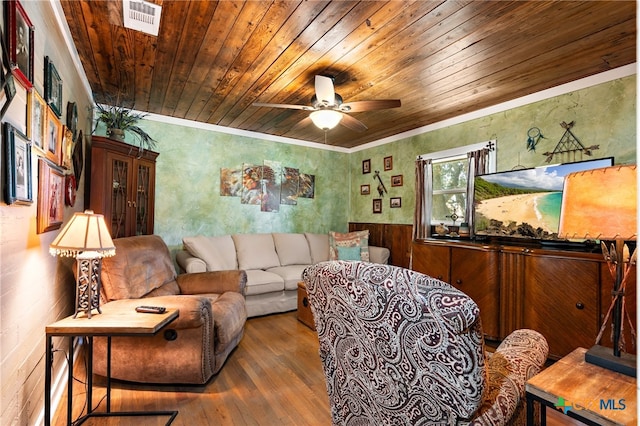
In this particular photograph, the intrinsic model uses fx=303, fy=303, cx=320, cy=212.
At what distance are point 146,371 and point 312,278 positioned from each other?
166 centimetres

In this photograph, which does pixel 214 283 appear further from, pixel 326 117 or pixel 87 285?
pixel 326 117

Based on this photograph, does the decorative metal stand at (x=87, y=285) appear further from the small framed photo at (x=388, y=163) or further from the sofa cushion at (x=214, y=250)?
the small framed photo at (x=388, y=163)

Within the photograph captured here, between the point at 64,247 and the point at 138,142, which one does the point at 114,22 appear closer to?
the point at 64,247

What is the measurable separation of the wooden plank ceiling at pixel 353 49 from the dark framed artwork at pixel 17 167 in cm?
116

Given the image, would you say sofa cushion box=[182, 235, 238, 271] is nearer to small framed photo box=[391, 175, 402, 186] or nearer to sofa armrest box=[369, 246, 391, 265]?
sofa armrest box=[369, 246, 391, 265]

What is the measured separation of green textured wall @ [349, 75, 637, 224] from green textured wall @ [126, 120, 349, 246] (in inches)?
48.9

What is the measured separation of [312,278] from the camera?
123 centimetres

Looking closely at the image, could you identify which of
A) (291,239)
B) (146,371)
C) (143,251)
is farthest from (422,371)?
(291,239)

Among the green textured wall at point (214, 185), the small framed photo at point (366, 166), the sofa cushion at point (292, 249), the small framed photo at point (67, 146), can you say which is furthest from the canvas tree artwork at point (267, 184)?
the small framed photo at point (67, 146)

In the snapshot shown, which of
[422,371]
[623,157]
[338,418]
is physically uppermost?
[623,157]

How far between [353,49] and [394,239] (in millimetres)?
2988

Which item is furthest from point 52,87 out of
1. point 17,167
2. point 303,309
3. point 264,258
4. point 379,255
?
point 379,255

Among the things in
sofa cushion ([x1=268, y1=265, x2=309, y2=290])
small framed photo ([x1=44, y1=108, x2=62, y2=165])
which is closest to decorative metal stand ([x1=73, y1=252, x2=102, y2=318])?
small framed photo ([x1=44, y1=108, x2=62, y2=165])

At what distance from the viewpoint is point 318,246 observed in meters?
4.81
